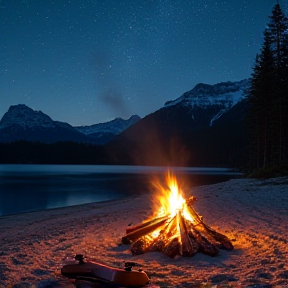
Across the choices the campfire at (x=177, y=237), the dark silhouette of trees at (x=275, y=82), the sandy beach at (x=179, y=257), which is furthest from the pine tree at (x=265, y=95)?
the campfire at (x=177, y=237)

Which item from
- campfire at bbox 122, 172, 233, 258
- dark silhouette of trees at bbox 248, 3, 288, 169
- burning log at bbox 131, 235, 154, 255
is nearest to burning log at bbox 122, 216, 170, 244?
campfire at bbox 122, 172, 233, 258

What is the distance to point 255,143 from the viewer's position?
4925cm

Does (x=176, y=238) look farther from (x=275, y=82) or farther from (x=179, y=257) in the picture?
(x=275, y=82)

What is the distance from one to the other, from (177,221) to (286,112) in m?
35.2

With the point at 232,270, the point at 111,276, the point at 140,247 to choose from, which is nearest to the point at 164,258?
the point at 140,247

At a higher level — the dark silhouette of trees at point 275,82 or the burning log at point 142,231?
the dark silhouette of trees at point 275,82

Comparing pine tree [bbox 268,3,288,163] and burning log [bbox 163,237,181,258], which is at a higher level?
pine tree [bbox 268,3,288,163]

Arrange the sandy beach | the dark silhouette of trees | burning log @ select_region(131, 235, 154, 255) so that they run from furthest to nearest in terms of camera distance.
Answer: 1. the dark silhouette of trees
2. burning log @ select_region(131, 235, 154, 255)
3. the sandy beach

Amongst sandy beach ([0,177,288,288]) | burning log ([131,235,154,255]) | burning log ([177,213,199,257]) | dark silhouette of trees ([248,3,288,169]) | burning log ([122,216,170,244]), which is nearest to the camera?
sandy beach ([0,177,288,288])

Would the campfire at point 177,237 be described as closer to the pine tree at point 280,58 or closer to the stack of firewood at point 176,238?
the stack of firewood at point 176,238

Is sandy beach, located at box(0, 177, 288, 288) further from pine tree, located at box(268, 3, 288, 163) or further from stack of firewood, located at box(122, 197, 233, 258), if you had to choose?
pine tree, located at box(268, 3, 288, 163)

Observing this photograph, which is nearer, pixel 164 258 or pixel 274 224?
pixel 164 258

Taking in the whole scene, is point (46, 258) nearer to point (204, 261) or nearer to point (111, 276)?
point (111, 276)

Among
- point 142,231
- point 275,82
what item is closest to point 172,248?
point 142,231
